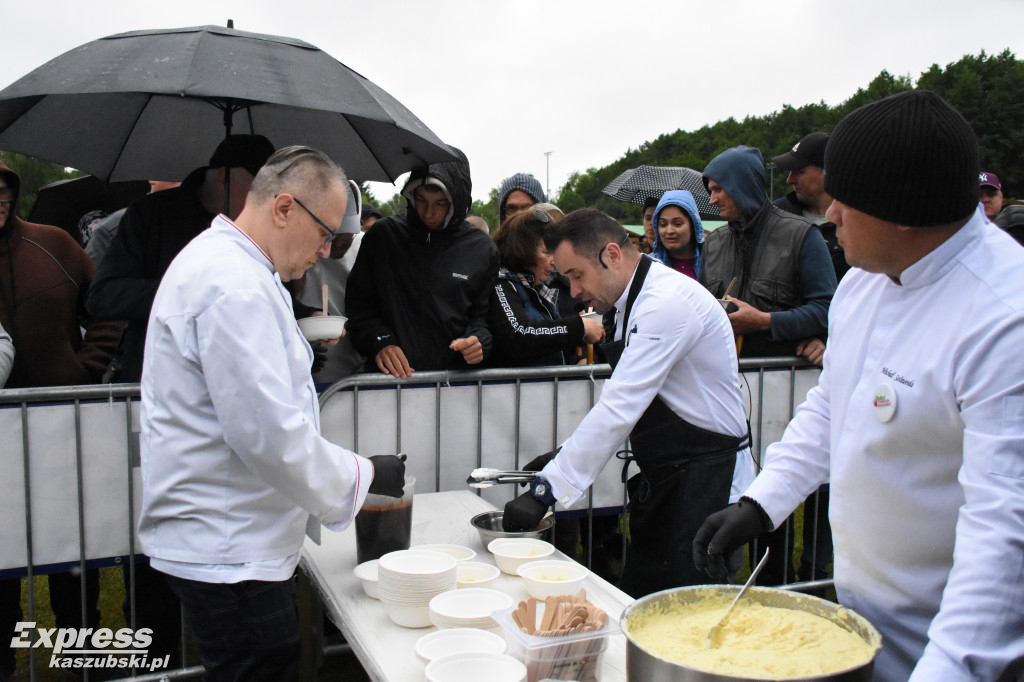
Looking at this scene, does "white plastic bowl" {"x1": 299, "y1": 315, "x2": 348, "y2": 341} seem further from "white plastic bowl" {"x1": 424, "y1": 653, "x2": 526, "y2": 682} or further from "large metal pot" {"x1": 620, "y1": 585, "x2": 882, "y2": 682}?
"large metal pot" {"x1": 620, "y1": 585, "x2": 882, "y2": 682}

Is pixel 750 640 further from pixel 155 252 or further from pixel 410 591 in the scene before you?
pixel 155 252

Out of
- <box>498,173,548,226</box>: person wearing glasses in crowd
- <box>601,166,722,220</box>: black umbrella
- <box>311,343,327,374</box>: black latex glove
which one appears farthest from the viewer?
<box>601,166,722,220</box>: black umbrella

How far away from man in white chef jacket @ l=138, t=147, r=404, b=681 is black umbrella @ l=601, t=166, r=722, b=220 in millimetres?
5824

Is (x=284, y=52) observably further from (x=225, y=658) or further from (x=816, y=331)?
(x=816, y=331)

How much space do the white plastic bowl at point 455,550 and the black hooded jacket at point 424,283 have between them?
157 centimetres

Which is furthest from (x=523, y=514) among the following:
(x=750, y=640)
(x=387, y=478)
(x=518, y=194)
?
(x=518, y=194)

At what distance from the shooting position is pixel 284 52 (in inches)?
126

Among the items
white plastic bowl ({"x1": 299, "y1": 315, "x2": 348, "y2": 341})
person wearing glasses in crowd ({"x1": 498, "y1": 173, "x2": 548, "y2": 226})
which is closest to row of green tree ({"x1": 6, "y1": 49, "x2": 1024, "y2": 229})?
person wearing glasses in crowd ({"x1": 498, "y1": 173, "x2": 548, "y2": 226})

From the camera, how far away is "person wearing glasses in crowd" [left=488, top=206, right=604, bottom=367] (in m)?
4.11

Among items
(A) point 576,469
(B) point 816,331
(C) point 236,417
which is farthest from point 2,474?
(B) point 816,331

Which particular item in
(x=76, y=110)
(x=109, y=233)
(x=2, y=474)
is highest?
(x=76, y=110)

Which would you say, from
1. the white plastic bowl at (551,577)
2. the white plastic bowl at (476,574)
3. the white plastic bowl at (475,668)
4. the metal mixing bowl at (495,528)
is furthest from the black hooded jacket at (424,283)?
the white plastic bowl at (475,668)

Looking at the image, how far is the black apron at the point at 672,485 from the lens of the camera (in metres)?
3.02

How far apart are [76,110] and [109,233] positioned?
614 millimetres
